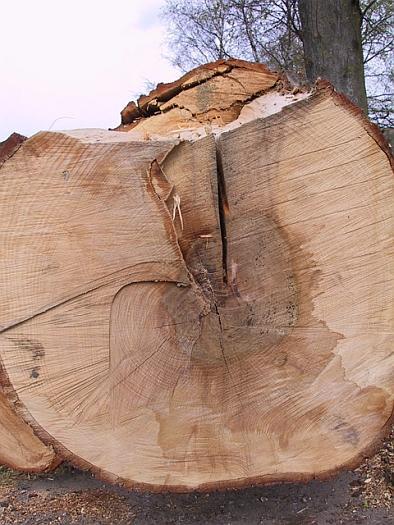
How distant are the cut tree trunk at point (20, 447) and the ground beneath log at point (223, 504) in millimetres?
229

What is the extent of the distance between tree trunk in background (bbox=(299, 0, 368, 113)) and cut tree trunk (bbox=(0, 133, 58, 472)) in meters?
3.27

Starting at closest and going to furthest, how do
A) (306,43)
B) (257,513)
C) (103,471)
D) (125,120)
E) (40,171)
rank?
(40,171), (103,471), (257,513), (125,120), (306,43)

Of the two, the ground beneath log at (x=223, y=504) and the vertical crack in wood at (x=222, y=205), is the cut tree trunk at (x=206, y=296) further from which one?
the ground beneath log at (x=223, y=504)

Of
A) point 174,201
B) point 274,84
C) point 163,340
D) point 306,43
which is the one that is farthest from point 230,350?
point 306,43

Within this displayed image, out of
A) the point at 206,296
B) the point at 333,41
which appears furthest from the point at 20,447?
the point at 333,41

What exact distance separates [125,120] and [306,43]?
2.55 meters

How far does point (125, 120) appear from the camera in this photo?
2662 mm

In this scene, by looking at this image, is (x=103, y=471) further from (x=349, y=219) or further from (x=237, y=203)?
(x=349, y=219)

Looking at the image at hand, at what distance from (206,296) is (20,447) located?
3.23 feet

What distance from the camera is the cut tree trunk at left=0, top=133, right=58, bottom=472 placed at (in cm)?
234

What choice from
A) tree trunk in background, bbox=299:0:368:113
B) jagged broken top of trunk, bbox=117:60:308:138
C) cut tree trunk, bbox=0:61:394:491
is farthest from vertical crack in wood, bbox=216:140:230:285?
tree trunk in background, bbox=299:0:368:113

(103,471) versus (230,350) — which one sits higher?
(230,350)

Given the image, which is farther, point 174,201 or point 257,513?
point 257,513

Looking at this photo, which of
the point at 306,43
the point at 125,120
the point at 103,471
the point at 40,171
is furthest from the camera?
the point at 306,43
